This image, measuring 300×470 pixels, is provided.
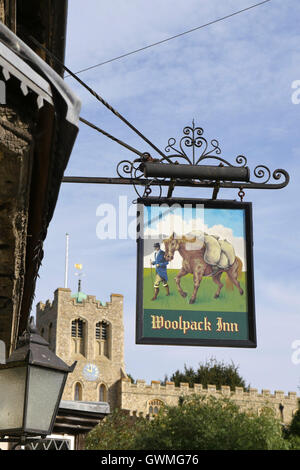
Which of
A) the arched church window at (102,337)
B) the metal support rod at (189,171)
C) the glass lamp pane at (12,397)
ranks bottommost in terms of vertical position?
the glass lamp pane at (12,397)

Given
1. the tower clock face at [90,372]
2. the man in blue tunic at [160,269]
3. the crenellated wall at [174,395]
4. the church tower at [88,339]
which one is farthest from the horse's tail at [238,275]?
the tower clock face at [90,372]

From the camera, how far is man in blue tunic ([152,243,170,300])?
4.86 meters

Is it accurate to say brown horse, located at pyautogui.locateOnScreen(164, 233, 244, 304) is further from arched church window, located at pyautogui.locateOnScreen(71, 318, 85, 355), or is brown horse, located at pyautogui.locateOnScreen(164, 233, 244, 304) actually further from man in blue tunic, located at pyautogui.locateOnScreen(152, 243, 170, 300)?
arched church window, located at pyautogui.locateOnScreen(71, 318, 85, 355)

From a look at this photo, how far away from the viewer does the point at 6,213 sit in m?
2.76

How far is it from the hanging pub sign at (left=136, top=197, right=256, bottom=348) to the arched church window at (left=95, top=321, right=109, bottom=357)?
50292 millimetres

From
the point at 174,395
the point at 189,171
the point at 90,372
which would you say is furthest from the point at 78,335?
the point at 189,171

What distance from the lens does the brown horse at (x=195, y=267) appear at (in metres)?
4.95

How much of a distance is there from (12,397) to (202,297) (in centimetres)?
170

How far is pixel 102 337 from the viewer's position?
55188 millimetres

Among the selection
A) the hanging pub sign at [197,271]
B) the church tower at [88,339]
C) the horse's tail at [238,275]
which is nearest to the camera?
the hanging pub sign at [197,271]

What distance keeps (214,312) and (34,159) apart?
2.44 meters

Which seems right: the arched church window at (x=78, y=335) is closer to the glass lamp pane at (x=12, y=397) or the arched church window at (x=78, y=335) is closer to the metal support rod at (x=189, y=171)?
the metal support rod at (x=189, y=171)

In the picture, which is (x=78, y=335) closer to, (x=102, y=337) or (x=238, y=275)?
(x=102, y=337)

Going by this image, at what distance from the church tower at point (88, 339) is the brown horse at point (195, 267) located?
156ft
